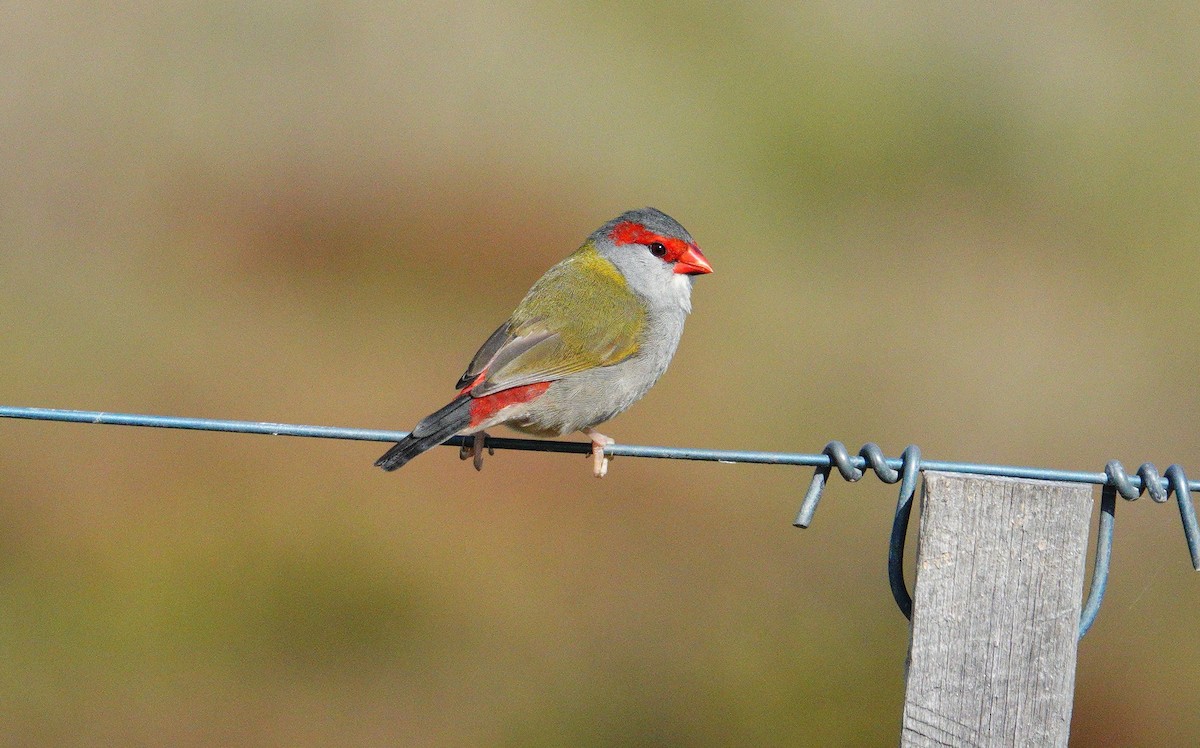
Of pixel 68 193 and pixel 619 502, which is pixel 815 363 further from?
pixel 68 193

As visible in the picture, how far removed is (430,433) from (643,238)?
179cm

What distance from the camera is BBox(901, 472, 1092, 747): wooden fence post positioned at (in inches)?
89.8

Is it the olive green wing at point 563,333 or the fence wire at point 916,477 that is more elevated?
the olive green wing at point 563,333

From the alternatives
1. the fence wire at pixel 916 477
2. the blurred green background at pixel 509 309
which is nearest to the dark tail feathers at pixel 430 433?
the fence wire at pixel 916 477

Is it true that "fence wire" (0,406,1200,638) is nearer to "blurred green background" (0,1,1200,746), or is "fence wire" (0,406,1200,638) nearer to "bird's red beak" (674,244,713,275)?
"bird's red beak" (674,244,713,275)

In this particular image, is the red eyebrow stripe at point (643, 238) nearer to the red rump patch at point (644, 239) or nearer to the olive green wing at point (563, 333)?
the red rump patch at point (644, 239)

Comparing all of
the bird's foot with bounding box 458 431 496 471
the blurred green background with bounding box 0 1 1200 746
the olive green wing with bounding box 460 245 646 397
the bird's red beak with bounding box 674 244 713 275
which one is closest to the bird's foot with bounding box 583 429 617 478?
the olive green wing with bounding box 460 245 646 397

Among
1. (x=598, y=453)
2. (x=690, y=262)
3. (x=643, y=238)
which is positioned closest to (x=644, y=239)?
(x=643, y=238)

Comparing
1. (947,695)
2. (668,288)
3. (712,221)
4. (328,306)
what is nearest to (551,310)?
(668,288)

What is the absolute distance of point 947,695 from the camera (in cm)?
232

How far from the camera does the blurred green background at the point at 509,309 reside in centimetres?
688

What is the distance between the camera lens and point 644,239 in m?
5.49

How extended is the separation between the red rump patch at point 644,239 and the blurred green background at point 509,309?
2745 millimetres

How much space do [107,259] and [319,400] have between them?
2221 millimetres
